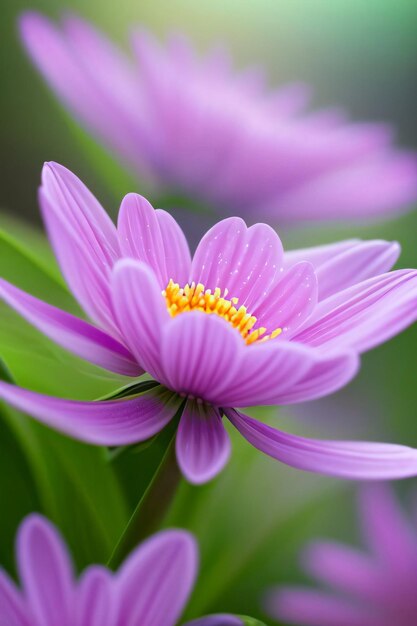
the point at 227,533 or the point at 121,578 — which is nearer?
the point at 121,578

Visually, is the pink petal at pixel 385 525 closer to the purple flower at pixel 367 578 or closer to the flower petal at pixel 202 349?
the purple flower at pixel 367 578

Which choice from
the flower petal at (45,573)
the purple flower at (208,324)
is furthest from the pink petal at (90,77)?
the flower petal at (45,573)

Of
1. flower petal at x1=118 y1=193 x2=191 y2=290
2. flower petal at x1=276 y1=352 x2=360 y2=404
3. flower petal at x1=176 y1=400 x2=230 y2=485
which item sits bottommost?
flower petal at x1=176 y1=400 x2=230 y2=485

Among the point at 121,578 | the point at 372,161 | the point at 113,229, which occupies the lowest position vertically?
the point at 121,578

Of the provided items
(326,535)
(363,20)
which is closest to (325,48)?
(363,20)

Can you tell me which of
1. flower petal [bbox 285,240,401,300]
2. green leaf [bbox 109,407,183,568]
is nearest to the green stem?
green leaf [bbox 109,407,183,568]

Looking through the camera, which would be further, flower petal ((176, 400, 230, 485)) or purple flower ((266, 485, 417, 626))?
purple flower ((266, 485, 417, 626))

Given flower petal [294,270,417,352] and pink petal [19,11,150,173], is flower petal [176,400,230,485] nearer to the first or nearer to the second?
flower petal [294,270,417,352]

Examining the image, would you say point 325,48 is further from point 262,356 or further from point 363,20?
point 262,356
